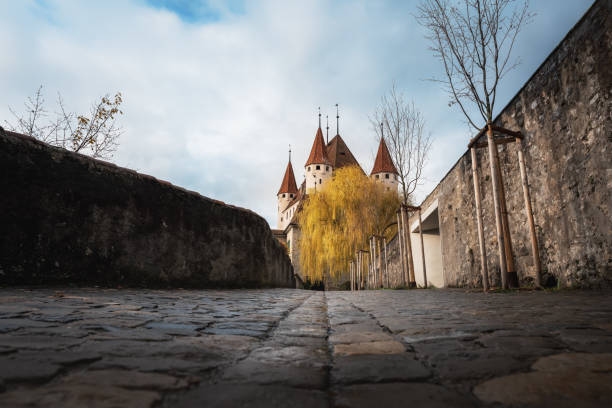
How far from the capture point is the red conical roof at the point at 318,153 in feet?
139

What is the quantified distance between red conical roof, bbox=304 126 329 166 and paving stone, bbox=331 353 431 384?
41.1 meters

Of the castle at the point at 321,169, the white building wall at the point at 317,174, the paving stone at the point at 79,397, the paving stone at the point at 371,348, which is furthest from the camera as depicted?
the white building wall at the point at 317,174

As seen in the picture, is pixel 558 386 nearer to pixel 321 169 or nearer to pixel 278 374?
pixel 278 374

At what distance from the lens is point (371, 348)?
4.90 ft

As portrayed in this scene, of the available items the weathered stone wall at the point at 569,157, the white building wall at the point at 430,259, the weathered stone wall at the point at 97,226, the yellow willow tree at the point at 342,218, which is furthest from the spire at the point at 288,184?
the weathered stone wall at the point at 569,157

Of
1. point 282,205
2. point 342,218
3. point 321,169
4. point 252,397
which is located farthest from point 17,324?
point 282,205

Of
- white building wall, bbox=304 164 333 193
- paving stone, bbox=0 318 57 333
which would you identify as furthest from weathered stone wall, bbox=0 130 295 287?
white building wall, bbox=304 164 333 193

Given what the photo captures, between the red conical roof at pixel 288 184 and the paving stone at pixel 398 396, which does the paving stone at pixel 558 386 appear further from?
the red conical roof at pixel 288 184

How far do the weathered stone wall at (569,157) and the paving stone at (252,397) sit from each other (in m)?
4.39

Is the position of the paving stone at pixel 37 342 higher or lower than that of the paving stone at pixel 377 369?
higher


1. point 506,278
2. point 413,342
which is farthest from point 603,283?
point 413,342

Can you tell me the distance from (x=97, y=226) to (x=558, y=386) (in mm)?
4729

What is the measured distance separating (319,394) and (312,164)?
4184cm

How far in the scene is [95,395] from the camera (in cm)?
84
